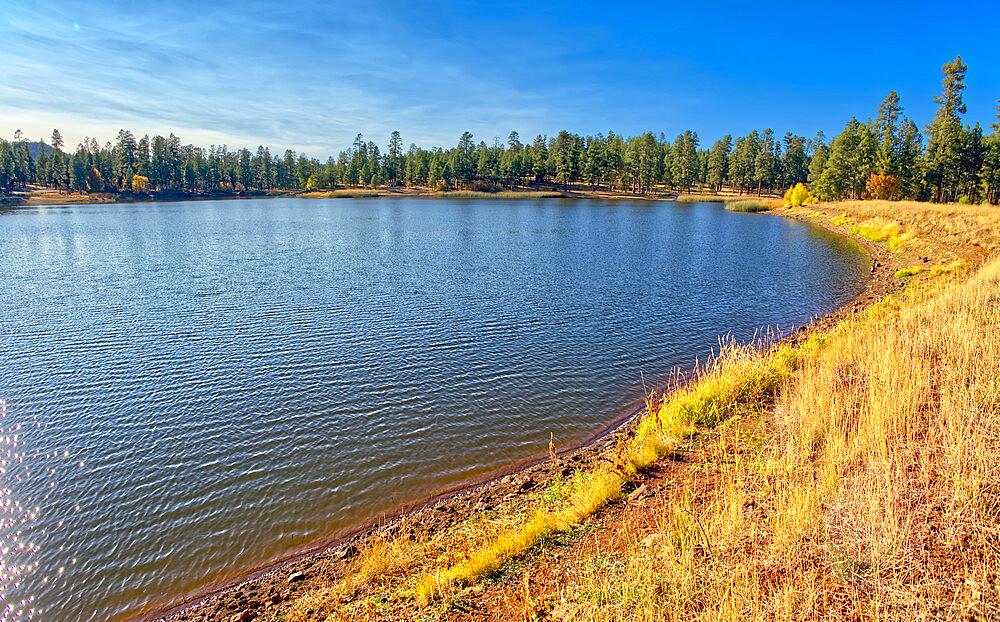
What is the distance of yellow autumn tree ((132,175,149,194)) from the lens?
155500mm

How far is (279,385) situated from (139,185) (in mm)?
180547

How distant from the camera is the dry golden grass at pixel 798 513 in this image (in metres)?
5.17

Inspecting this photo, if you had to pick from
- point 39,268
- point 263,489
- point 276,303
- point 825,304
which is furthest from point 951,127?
point 39,268

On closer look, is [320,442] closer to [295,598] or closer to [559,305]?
[295,598]

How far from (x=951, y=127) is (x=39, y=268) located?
115734 millimetres

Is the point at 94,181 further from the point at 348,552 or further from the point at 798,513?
the point at 798,513

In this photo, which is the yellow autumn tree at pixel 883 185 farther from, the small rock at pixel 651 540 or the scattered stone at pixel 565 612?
the scattered stone at pixel 565 612

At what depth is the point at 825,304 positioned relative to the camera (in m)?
27.4

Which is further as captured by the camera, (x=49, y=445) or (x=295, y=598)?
(x=49, y=445)

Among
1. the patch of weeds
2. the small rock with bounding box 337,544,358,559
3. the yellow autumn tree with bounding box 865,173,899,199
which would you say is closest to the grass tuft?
the yellow autumn tree with bounding box 865,173,899,199

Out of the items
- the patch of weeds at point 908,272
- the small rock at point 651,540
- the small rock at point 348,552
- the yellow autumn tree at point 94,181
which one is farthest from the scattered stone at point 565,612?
the yellow autumn tree at point 94,181

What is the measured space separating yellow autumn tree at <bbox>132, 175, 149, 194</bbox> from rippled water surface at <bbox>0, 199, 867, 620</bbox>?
5566 inches

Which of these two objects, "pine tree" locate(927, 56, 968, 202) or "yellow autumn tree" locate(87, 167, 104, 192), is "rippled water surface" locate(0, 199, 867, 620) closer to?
"pine tree" locate(927, 56, 968, 202)

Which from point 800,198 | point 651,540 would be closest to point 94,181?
point 800,198
